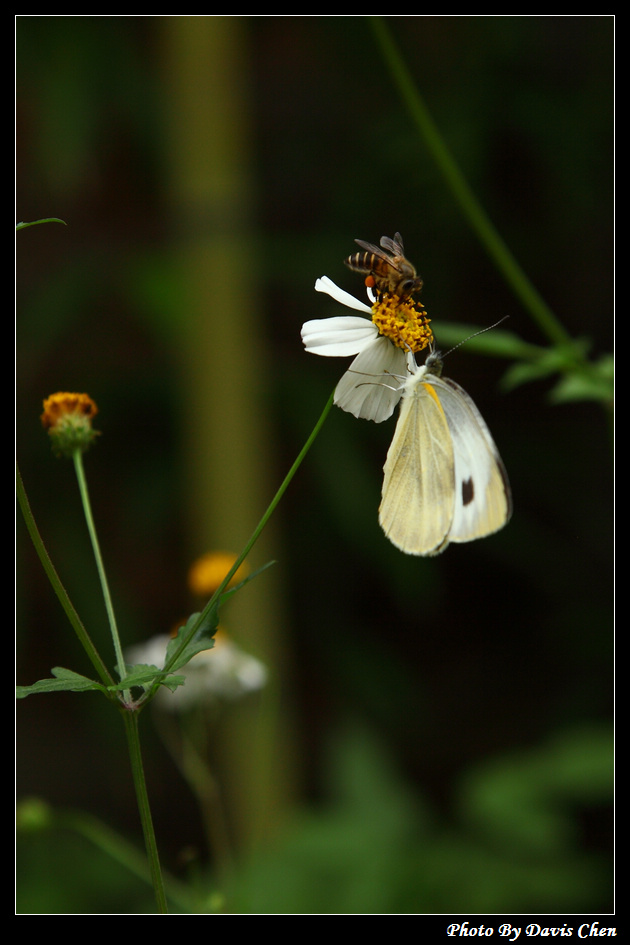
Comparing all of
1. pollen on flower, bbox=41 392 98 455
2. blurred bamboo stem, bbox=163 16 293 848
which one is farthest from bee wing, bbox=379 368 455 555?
blurred bamboo stem, bbox=163 16 293 848

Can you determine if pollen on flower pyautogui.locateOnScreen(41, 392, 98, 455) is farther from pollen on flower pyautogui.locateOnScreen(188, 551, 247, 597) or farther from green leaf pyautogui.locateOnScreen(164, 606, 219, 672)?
pollen on flower pyautogui.locateOnScreen(188, 551, 247, 597)

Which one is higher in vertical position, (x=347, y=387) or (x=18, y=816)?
(x=347, y=387)

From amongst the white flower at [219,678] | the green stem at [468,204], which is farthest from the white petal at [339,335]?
the white flower at [219,678]

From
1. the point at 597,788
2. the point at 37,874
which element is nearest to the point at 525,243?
the point at 597,788

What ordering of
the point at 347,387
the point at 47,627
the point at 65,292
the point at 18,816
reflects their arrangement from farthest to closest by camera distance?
the point at 47,627, the point at 65,292, the point at 18,816, the point at 347,387

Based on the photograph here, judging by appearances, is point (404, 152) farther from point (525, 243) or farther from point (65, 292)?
point (65, 292)

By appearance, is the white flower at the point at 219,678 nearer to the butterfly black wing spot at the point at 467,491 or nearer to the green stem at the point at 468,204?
the butterfly black wing spot at the point at 467,491

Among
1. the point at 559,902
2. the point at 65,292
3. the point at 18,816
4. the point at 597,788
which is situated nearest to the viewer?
the point at 18,816
